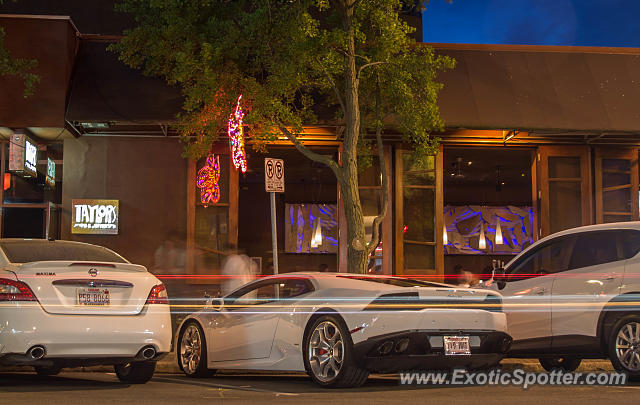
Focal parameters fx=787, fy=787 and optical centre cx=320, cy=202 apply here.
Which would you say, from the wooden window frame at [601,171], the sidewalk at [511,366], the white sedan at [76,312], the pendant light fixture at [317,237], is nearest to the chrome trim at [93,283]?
the white sedan at [76,312]

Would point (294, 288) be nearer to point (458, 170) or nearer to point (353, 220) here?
point (353, 220)

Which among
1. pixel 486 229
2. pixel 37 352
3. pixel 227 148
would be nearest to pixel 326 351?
pixel 37 352

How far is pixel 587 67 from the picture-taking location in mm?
17859

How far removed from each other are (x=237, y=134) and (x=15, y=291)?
7.76 m

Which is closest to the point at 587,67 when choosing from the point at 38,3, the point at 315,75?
the point at 315,75

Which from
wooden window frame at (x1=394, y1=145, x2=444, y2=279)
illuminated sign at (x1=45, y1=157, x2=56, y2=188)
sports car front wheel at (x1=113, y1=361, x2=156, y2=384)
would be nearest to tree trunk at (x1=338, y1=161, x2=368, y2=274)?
sports car front wheel at (x1=113, y1=361, x2=156, y2=384)

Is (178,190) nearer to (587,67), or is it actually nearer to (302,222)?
(302,222)

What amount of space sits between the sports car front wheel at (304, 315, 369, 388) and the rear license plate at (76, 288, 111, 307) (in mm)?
2042

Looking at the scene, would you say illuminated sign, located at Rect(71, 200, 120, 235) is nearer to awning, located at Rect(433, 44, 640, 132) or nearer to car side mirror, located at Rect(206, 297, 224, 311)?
awning, located at Rect(433, 44, 640, 132)

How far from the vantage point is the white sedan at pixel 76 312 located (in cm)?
732

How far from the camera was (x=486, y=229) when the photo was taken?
85.3ft

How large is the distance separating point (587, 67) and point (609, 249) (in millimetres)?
9666

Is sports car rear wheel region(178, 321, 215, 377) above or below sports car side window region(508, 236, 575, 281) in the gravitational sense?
below

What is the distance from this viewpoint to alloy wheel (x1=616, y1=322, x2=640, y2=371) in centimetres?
870
